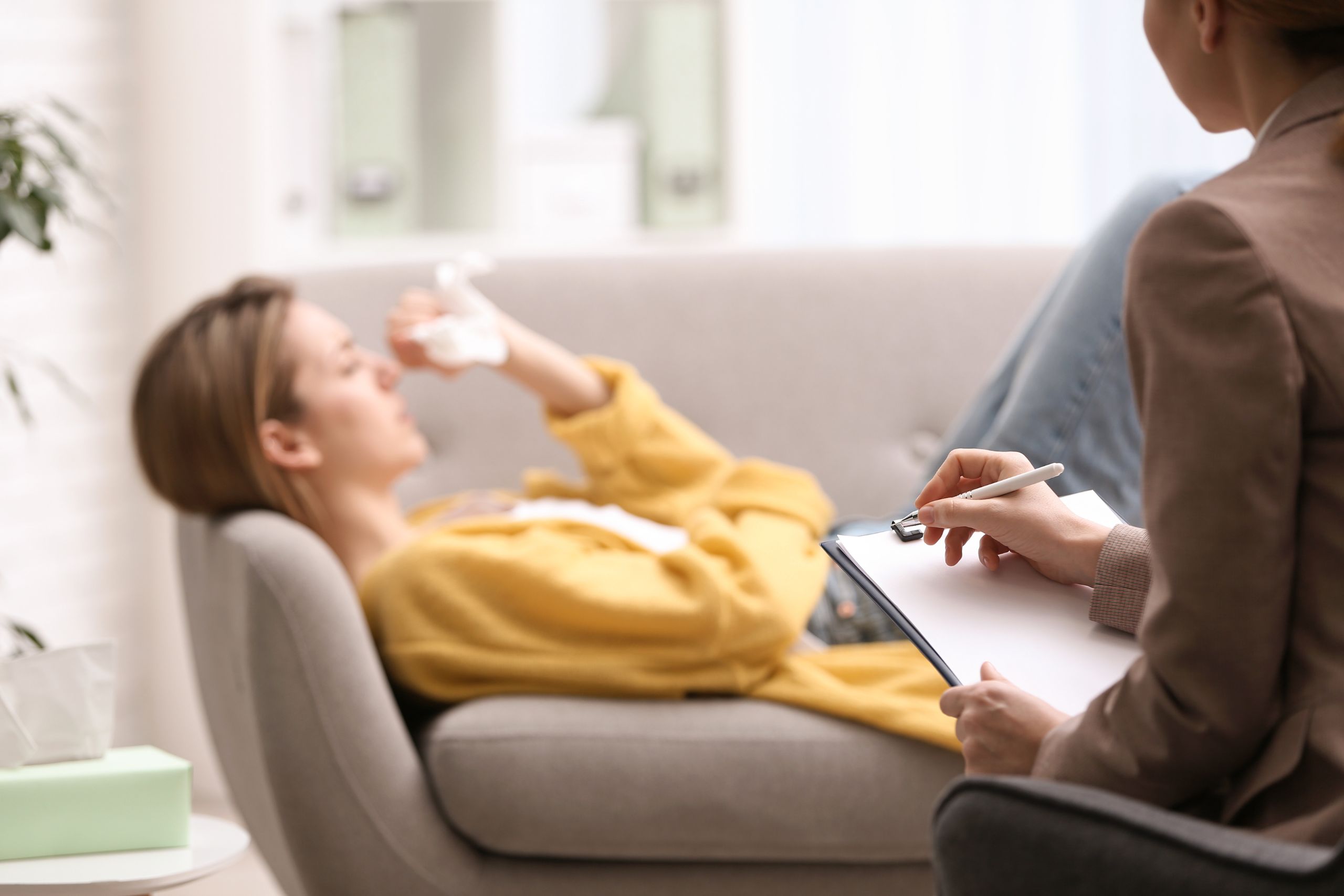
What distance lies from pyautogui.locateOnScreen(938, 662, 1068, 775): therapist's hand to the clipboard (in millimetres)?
20

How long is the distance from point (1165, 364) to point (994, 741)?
0.85 feet

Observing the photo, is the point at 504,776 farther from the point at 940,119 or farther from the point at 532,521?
the point at 940,119

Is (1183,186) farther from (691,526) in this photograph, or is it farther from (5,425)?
(5,425)

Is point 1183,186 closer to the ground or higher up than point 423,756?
higher up

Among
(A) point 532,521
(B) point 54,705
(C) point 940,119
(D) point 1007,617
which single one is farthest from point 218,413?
(C) point 940,119

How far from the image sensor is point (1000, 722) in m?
0.78

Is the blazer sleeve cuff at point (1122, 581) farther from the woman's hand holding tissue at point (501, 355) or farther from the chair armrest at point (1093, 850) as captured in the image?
the woman's hand holding tissue at point (501, 355)

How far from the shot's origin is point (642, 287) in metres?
1.95

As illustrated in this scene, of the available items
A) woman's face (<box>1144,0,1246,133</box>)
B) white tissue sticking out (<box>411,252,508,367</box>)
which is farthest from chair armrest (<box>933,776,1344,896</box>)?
white tissue sticking out (<box>411,252,508,367</box>)

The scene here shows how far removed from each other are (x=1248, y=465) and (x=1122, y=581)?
185 mm

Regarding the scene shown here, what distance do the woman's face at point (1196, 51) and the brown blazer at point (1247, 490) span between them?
67 mm

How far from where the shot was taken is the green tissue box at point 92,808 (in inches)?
42.9

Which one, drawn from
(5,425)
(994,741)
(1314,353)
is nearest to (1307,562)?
(1314,353)

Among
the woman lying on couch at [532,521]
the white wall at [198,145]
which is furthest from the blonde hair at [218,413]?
the white wall at [198,145]
